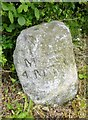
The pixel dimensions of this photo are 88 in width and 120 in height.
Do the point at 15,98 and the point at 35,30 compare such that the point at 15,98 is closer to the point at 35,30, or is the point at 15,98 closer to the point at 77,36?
the point at 35,30

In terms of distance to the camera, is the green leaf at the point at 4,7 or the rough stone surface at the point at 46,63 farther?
the rough stone surface at the point at 46,63

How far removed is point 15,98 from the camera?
313cm

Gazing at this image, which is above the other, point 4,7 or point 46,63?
point 4,7

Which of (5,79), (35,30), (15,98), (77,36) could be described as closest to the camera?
(35,30)

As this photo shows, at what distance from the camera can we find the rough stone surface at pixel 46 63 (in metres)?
2.89

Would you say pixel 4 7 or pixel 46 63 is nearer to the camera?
pixel 4 7

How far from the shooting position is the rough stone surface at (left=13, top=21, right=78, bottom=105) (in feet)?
9.48

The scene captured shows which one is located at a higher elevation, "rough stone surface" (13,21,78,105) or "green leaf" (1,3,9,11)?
"green leaf" (1,3,9,11)

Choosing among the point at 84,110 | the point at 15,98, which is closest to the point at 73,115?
the point at 84,110

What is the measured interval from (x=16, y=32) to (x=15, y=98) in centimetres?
75

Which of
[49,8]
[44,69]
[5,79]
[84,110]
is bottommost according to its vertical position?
[84,110]

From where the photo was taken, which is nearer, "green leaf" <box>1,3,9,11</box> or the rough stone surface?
"green leaf" <box>1,3,9,11</box>

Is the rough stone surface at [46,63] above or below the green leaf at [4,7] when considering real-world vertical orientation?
below

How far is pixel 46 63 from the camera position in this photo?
2926 mm
